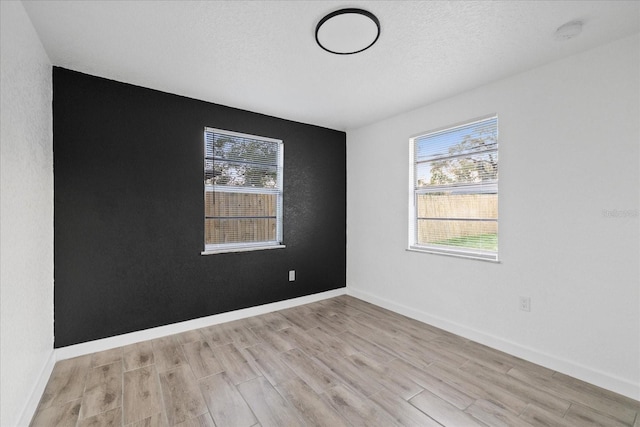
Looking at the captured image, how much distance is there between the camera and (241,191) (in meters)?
3.39

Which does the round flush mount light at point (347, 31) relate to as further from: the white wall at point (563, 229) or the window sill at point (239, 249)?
the window sill at point (239, 249)

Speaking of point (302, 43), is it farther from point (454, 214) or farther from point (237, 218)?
point (454, 214)

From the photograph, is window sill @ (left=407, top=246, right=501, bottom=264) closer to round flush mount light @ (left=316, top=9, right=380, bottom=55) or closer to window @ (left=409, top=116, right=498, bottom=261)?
window @ (left=409, top=116, right=498, bottom=261)

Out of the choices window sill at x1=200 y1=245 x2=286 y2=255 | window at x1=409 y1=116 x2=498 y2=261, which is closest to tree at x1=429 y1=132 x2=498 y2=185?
window at x1=409 y1=116 x2=498 y2=261

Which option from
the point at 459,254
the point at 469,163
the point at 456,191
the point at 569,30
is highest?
the point at 569,30

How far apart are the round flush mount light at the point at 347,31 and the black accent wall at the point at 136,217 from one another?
1.69m

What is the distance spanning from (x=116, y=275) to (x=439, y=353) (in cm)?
304

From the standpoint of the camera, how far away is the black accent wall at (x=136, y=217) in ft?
8.01

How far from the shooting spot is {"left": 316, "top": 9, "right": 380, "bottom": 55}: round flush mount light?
174 cm

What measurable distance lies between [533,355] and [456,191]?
1.59 meters

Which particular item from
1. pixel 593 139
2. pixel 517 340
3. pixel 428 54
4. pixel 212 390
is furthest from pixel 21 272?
pixel 593 139

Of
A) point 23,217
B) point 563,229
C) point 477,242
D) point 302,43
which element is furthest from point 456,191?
point 23,217

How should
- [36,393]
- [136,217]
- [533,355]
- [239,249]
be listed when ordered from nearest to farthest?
[36,393] → [533,355] → [136,217] → [239,249]

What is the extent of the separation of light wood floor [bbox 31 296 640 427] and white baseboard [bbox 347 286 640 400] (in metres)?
0.07
